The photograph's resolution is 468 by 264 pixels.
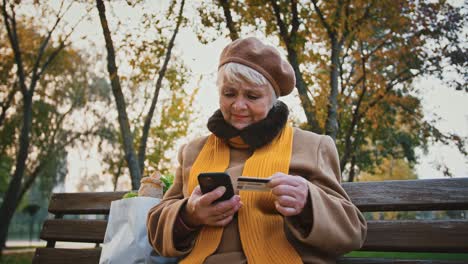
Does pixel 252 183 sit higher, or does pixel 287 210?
pixel 252 183

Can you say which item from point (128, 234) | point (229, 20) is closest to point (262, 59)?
point (128, 234)

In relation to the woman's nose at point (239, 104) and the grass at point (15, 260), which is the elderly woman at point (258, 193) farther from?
the grass at point (15, 260)

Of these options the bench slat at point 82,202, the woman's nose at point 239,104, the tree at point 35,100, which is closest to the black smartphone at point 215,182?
the woman's nose at point 239,104

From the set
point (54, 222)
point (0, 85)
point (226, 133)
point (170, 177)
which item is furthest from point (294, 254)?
point (0, 85)

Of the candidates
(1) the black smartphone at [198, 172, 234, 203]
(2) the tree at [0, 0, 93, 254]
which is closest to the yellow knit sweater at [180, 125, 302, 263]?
(1) the black smartphone at [198, 172, 234, 203]

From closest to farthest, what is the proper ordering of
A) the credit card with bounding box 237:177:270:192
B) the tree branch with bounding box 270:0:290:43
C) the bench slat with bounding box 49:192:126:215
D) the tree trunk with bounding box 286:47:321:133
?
1. the credit card with bounding box 237:177:270:192
2. the bench slat with bounding box 49:192:126:215
3. the tree trunk with bounding box 286:47:321:133
4. the tree branch with bounding box 270:0:290:43

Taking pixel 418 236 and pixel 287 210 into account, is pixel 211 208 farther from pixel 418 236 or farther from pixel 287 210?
pixel 418 236

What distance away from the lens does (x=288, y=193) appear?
178 cm

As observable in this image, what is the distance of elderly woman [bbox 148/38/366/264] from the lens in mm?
1854

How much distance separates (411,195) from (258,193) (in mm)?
972

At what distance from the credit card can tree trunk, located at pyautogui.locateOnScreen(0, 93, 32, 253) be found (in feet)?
38.0

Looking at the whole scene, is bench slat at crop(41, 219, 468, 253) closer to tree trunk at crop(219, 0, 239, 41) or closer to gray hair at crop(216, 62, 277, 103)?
gray hair at crop(216, 62, 277, 103)

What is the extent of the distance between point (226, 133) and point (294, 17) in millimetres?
5905

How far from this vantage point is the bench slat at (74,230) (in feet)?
10.9
